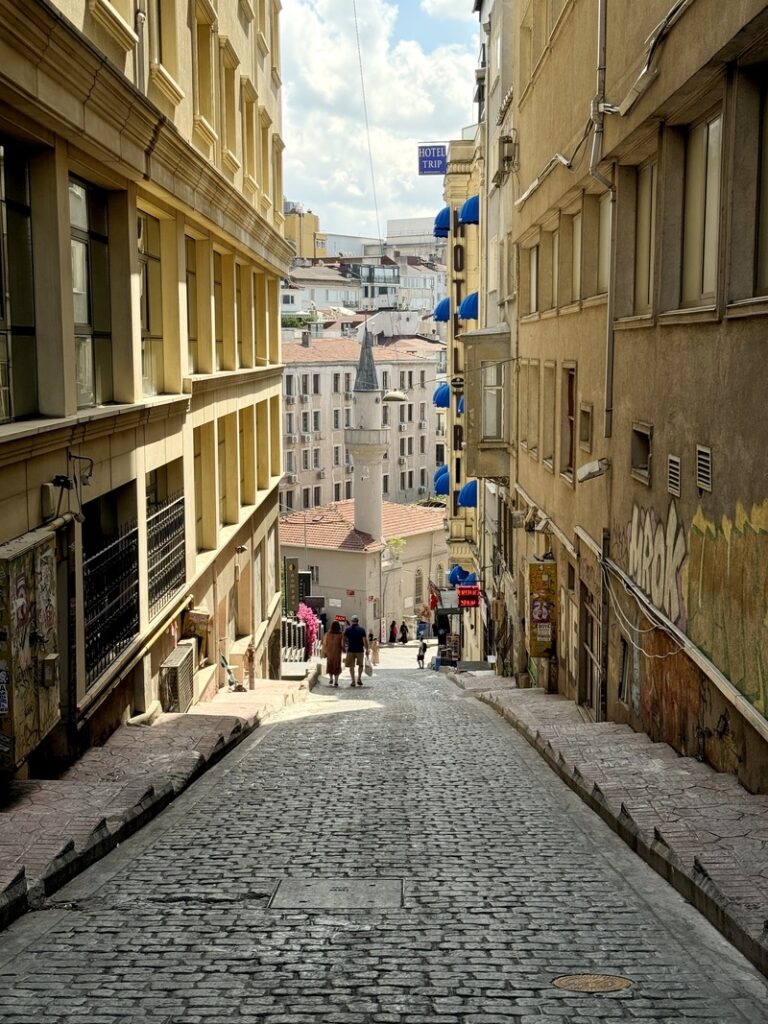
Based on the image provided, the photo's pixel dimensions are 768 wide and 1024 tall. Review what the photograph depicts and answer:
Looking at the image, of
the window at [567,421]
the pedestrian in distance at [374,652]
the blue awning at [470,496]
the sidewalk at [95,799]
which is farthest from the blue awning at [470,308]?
the sidewalk at [95,799]

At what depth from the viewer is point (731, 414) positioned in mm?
9141

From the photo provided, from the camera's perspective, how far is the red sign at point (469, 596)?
35156mm

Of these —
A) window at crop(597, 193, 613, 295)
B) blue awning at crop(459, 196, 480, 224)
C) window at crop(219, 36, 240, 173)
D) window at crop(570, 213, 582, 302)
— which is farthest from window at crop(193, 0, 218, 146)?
blue awning at crop(459, 196, 480, 224)

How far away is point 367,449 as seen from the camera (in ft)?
205

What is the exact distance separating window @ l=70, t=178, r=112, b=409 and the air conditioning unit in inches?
158

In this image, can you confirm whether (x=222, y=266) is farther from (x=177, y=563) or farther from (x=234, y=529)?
(x=177, y=563)

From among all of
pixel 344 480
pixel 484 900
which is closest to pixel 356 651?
pixel 484 900

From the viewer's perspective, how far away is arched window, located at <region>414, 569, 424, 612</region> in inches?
2625

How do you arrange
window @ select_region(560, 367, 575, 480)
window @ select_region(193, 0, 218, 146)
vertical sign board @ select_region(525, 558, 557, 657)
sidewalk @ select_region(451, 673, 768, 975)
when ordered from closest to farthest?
sidewalk @ select_region(451, 673, 768, 975) < window @ select_region(560, 367, 575, 480) < window @ select_region(193, 0, 218, 146) < vertical sign board @ select_region(525, 558, 557, 657)

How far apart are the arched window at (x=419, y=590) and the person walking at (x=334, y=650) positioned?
3805 cm

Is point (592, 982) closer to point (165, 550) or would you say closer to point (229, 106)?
point (165, 550)

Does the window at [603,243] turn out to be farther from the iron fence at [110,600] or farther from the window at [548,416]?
the iron fence at [110,600]

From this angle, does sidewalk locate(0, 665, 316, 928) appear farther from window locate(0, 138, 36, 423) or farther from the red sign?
the red sign

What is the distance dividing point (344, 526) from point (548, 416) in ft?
144
